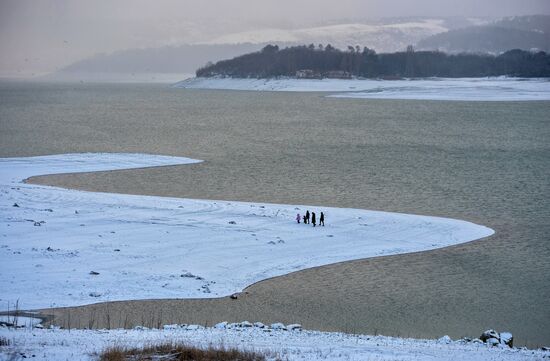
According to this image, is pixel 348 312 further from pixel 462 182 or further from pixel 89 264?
pixel 462 182

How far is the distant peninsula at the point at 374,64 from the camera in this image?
4931 inches

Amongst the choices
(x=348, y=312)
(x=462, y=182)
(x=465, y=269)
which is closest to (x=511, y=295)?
(x=465, y=269)

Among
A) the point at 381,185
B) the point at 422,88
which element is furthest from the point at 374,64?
the point at 381,185

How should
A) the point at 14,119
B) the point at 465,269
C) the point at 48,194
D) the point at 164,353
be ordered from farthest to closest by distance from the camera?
1. the point at 14,119
2. the point at 48,194
3. the point at 465,269
4. the point at 164,353

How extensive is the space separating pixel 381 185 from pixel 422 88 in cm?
7264

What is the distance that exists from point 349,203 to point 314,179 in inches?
187

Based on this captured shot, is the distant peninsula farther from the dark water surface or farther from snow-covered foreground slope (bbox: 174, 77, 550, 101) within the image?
the dark water surface

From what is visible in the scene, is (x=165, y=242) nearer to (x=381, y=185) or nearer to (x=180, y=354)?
(x=180, y=354)

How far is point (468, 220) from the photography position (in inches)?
762

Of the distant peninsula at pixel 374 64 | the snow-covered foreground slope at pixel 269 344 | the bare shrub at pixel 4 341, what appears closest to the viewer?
the snow-covered foreground slope at pixel 269 344

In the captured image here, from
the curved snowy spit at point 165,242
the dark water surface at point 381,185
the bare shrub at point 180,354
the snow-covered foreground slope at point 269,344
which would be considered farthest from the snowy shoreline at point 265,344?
the curved snowy spit at point 165,242

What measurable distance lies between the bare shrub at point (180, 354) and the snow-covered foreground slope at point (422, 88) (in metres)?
76.1

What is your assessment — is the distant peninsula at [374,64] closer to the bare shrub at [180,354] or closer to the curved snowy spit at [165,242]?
the curved snowy spit at [165,242]

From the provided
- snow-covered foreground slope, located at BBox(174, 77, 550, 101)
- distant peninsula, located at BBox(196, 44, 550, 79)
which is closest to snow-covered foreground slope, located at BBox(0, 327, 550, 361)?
snow-covered foreground slope, located at BBox(174, 77, 550, 101)
